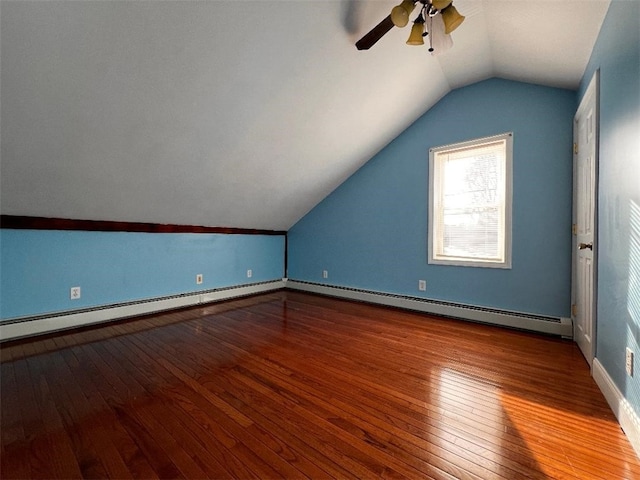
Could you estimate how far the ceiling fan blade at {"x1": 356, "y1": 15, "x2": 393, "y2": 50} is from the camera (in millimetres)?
1763

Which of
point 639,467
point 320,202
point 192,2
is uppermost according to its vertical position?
point 192,2

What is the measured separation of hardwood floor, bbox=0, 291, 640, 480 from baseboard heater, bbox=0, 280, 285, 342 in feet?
0.52

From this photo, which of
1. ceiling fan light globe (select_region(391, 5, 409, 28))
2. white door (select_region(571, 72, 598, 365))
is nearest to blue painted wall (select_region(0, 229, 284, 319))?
ceiling fan light globe (select_region(391, 5, 409, 28))

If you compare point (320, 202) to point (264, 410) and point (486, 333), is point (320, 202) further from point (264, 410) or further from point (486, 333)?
point (264, 410)

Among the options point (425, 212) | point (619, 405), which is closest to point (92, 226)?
point (425, 212)

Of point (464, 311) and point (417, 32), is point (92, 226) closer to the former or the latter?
point (417, 32)

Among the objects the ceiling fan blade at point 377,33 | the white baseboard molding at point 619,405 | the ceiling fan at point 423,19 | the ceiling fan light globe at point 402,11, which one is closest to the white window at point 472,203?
the white baseboard molding at point 619,405

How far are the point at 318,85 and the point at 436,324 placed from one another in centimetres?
266

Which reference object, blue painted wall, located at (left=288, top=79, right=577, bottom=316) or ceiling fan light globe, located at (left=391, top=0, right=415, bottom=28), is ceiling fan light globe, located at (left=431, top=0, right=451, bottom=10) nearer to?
ceiling fan light globe, located at (left=391, top=0, right=415, bottom=28)

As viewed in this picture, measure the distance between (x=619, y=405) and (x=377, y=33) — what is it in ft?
8.31

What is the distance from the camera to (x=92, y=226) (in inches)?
113

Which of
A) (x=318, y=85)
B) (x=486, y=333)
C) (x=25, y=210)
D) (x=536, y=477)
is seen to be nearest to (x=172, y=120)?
(x=318, y=85)

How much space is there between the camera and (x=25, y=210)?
2.40 metres

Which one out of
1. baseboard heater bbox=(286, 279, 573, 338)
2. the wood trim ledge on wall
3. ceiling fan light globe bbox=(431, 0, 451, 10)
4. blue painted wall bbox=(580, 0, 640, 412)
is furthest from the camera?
baseboard heater bbox=(286, 279, 573, 338)
